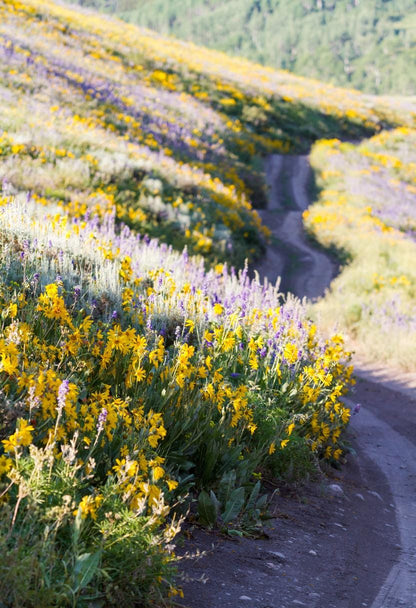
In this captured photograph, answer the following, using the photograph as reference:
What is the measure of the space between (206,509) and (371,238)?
16.3 meters

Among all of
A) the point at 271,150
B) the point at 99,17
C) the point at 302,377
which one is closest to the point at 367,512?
the point at 302,377

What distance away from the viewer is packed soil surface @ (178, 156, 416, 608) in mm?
3395

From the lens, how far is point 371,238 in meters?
19.2

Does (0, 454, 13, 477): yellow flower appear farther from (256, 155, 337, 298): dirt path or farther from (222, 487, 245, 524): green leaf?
(256, 155, 337, 298): dirt path

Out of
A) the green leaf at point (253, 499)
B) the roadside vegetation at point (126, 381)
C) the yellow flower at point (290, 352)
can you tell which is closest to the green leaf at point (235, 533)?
the roadside vegetation at point (126, 381)

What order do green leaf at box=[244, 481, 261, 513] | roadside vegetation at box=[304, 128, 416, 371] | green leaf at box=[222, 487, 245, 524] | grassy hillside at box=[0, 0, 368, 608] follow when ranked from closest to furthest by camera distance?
1. grassy hillside at box=[0, 0, 368, 608]
2. green leaf at box=[222, 487, 245, 524]
3. green leaf at box=[244, 481, 261, 513]
4. roadside vegetation at box=[304, 128, 416, 371]

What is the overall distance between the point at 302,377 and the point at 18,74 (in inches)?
641

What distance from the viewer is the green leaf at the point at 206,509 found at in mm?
3928

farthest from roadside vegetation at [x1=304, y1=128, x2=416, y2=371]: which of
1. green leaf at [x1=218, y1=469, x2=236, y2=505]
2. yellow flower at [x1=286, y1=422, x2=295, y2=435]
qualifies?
green leaf at [x1=218, y1=469, x2=236, y2=505]

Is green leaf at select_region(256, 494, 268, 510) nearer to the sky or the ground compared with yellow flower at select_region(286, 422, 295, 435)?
nearer to the ground

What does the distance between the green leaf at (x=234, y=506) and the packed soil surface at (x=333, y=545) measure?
0.13m

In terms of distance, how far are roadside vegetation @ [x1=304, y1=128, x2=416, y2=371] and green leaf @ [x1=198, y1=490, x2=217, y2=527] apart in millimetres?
5530

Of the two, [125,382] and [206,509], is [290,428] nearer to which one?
[206,509]

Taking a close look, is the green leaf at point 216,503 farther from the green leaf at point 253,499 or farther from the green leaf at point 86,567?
the green leaf at point 86,567
